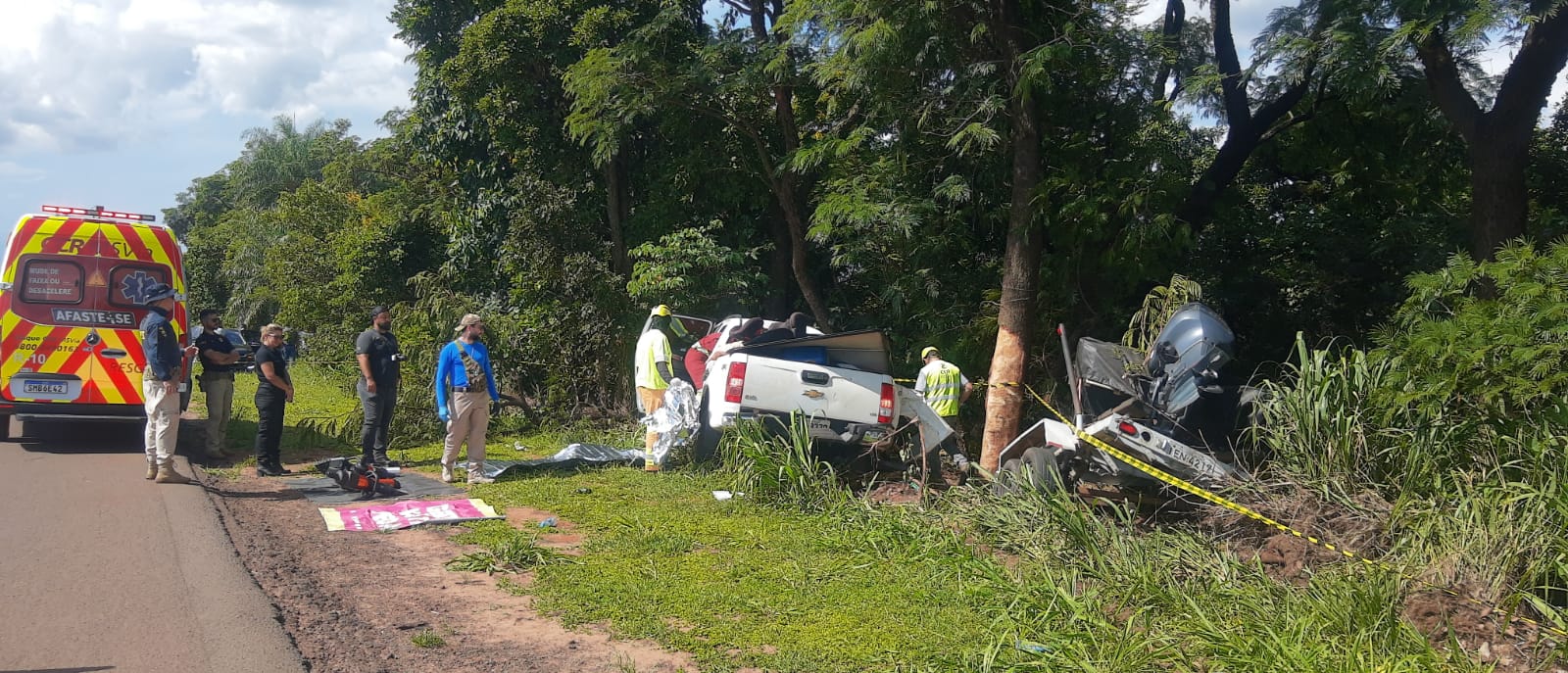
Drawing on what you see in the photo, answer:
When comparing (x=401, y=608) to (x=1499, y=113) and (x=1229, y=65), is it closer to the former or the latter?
(x=1499, y=113)

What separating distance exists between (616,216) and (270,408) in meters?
6.60

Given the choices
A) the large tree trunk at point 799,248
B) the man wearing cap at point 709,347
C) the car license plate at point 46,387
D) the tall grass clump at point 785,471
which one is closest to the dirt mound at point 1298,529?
the tall grass clump at point 785,471

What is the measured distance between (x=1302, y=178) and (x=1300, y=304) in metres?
2.07

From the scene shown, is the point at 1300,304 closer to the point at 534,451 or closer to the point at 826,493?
the point at 826,493

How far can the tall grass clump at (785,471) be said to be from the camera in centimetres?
833

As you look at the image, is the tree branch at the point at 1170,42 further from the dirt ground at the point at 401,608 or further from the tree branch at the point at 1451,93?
the dirt ground at the point at 401,608

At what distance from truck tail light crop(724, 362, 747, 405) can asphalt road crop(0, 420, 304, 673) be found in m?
3.92

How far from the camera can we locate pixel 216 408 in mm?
10781

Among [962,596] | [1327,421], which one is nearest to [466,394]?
[962,596]

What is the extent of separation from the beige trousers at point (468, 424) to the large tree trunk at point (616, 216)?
20.0 feet

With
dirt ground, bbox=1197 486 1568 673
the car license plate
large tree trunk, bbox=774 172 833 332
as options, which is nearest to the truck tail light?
dirt ground, bbox=1197 486 1568 673

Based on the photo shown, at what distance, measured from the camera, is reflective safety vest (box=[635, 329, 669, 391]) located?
10.5 meters

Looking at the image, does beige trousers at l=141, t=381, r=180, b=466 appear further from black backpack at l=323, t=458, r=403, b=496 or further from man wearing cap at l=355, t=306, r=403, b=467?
man wearing cap at l=355, t=306, r=403, b=467

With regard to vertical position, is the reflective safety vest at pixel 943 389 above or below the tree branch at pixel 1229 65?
below
